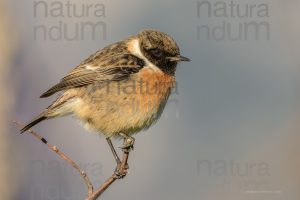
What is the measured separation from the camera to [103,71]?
8922 mm

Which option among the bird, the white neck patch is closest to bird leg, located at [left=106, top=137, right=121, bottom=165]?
the bird

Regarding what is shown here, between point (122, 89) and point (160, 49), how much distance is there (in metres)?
0.64

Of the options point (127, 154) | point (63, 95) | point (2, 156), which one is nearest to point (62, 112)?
point (63, 95)

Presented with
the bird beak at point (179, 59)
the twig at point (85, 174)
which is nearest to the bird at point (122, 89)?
the bird beak at point (179, 59)

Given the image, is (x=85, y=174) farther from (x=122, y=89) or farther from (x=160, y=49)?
(x=160, y=49)

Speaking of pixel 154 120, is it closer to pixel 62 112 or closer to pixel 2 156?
pixel 62 112

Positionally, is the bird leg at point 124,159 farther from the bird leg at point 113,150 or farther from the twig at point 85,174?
the bird leg at point 113,150

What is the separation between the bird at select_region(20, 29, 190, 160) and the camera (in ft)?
28.2

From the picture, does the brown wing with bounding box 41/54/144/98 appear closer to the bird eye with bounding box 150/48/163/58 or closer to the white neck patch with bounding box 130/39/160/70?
the white neck patch with bounding box 130/39/160/70

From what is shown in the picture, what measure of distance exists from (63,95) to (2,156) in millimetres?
4625

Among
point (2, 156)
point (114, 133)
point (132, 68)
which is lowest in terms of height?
point (2, 156)

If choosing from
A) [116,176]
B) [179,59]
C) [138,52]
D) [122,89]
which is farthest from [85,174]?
[138,52]

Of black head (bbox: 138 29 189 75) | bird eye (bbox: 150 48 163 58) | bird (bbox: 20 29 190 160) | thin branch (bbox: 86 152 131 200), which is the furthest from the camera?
bird eye (bbox: 150 48 163 58)

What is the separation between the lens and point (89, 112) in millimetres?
8773
